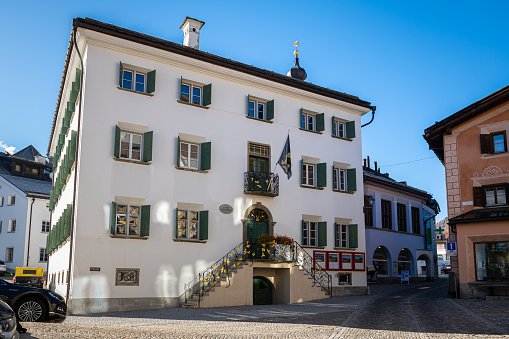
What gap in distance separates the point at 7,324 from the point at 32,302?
6.55m

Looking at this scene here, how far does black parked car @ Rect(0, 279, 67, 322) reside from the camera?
13.5 meters

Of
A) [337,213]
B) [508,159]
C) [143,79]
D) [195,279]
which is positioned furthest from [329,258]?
[143,79]

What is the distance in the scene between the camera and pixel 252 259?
23109 mm

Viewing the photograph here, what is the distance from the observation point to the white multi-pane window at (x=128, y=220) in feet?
69.1

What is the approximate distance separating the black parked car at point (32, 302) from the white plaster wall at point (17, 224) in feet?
140

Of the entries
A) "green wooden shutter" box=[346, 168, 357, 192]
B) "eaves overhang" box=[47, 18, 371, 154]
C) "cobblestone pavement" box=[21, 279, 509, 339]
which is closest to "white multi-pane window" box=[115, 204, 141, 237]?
"cobblestone pavement" box=[21, 279, 509, 339]

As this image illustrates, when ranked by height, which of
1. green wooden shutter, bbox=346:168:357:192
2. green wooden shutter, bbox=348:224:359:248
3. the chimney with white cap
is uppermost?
the chimney with white cap

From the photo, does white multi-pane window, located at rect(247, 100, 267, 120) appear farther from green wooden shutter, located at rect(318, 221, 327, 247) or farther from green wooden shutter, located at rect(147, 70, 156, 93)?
green wooden shutter, located at rect(318, 221, 327, 247)

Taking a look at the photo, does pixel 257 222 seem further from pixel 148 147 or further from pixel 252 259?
pixel 148 147

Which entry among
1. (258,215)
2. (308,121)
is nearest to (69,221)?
(258,215)

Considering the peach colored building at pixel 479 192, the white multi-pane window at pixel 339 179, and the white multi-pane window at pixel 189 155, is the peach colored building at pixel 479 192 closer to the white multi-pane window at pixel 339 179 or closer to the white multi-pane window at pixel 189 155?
the white multi-pane window at pixel 339 179

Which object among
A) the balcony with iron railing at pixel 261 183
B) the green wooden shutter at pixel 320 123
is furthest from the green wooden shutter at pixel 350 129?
the balcony with iron railing at pixel 261 183

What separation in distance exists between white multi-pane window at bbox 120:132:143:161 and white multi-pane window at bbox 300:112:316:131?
29.8 feet

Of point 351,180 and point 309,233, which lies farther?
point 351,180
